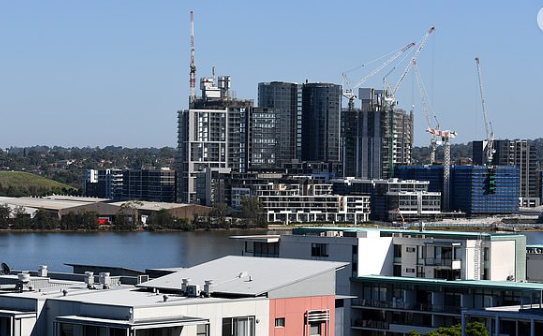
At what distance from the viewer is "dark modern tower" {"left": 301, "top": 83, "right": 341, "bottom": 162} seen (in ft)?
207

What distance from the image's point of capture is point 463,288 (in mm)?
10820

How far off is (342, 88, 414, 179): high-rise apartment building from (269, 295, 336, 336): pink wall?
165ft

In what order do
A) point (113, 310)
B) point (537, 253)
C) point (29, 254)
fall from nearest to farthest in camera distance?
1. point (113, 310)
2. point (537, 253)
3. point (29, 254)

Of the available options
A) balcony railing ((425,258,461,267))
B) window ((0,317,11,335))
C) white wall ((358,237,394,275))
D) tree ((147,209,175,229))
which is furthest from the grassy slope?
window ((0,317,11,335))

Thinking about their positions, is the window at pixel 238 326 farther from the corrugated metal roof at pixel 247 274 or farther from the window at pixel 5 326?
the window at pixel 5 326

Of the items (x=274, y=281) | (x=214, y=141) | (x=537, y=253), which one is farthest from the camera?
(x=214, y=141)

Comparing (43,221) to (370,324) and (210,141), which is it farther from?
(370,324)

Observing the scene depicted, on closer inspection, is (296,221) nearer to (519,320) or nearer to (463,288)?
(463,288)

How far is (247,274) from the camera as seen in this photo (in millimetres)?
8125

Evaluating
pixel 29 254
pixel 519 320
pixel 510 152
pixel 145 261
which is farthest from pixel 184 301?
pixel 510 152

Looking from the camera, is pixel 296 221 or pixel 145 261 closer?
pixel 145 261

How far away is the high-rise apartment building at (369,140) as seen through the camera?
192 feet

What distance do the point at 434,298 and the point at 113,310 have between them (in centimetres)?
454

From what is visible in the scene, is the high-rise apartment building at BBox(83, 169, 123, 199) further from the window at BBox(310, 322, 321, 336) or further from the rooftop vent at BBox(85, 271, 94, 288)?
the window at BBox(310, 322, 321, 336)
